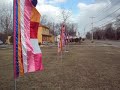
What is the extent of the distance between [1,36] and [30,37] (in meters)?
84.2

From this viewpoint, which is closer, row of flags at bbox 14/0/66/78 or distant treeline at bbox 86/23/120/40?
row of flags at bbox 14/0/66/78

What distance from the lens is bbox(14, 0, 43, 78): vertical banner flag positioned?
6.45m

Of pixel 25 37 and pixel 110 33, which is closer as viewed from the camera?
pixel 25 37

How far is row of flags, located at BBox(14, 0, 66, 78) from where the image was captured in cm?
645

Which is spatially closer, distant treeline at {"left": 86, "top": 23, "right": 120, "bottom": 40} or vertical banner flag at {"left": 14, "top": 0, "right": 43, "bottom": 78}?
vertical banner flag at {"left": 14, "top": 0, "right": 43, "bottom": 78}

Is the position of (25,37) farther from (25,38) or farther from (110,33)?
(110,33)

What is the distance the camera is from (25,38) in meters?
6.66

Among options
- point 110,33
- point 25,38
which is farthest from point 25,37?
point 110,33

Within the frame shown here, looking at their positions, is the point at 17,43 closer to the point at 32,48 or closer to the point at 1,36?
the point at 32,48

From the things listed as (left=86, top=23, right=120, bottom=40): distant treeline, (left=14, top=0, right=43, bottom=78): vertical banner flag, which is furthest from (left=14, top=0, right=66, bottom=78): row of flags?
(left=86, top=23, right=120, bottom=40): distant treeline

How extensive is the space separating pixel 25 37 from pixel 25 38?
24 mm

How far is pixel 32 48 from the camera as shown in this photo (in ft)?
22.8

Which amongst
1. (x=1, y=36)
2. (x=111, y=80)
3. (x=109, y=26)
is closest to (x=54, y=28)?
(x=109, y=26)

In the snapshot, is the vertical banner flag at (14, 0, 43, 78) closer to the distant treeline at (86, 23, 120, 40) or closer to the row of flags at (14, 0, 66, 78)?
the row of flags at (14, 0, 66, 78)
